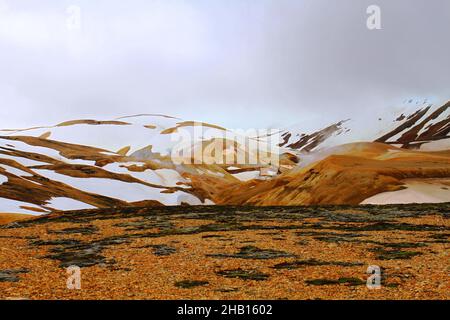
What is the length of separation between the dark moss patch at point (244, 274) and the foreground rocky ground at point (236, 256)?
49 millimetres

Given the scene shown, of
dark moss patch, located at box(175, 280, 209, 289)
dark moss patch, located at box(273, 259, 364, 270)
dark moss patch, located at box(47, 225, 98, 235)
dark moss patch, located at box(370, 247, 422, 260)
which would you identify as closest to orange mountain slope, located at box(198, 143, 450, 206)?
dark moss patch, located at box(47, 225, 98, 235)

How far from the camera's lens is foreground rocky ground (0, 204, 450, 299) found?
62.8ft

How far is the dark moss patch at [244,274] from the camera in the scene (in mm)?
21737

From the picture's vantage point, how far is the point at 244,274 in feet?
74.3

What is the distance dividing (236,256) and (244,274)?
17.6 feet

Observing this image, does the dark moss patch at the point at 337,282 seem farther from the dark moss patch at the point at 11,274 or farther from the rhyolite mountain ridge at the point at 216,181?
the rhyolite mountain ridge at the point at 216,181

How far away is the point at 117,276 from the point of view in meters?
22.4

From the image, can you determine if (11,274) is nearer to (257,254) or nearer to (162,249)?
(162,249)

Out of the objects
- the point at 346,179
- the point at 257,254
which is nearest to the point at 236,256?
the point at 257,254

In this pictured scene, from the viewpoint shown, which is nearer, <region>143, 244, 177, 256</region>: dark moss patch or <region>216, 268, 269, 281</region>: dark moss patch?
<region>216, 268, 269, 281</region>: dark moss patch

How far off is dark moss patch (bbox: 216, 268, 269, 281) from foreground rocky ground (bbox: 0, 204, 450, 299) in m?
0.05

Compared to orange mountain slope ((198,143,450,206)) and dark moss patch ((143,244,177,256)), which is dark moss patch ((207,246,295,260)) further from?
orange mountain slope ((198,143,450,206))

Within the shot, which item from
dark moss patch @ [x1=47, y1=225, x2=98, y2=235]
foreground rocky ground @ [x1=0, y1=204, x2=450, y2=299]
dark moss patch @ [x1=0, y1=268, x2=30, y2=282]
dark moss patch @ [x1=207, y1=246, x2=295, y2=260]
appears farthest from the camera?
dark moss patch @ [x1=47, y1=225, x2=98, y2=235]
